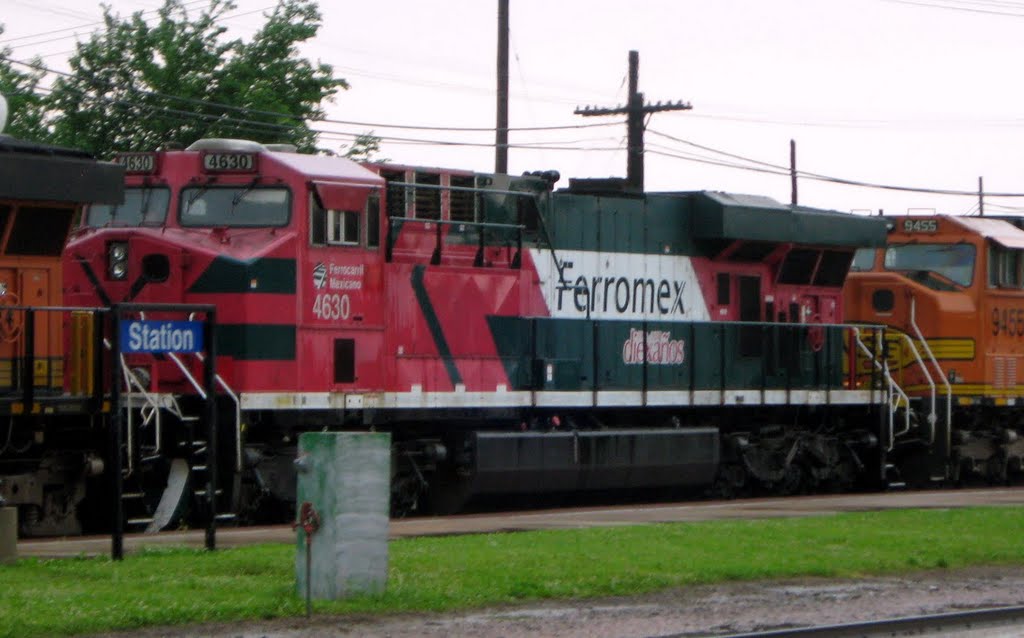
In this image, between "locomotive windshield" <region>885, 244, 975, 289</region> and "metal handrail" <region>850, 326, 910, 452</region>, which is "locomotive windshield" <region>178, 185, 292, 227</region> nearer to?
"metal handrail" <region>850, 326, 910, 452</region>

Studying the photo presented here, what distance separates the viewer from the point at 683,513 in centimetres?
2028

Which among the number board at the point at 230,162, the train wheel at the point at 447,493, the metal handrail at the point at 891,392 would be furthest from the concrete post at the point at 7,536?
the metal handrail at the point at 891,392

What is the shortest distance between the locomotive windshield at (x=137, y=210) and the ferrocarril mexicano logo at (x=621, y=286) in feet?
16.8

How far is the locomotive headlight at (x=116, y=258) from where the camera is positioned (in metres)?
19.0

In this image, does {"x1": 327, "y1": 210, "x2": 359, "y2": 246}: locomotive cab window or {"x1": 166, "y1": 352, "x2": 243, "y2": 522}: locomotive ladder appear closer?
{"x1": 166, "y1": 352, "x2": 243, "y2": 522}: locomotive ladder

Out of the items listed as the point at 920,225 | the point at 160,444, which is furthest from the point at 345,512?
the point at 920,225

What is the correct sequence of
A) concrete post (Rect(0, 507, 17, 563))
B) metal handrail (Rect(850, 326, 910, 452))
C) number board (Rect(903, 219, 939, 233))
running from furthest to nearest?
number board (Rect(903, 219, 939, 233)) → metal handrail (Rect(850, 326, 910, 452)) → concrete post (Rect(0, 507, 17, 563))

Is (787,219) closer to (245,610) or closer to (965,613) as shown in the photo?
(965,613)

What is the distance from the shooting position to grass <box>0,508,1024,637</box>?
11.6 meters

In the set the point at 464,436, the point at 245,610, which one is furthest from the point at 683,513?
the point at 245,610

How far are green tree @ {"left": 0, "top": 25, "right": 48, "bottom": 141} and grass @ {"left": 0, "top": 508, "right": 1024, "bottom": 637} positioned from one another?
24.4 metres

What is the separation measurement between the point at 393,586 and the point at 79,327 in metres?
5.85

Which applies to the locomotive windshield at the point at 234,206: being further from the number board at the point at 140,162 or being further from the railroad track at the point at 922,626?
the railroad track at the point at 922,626

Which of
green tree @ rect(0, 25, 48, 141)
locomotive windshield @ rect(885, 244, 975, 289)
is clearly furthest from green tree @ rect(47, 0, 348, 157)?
locomotive windshield @ rect(885, 244, 975, 289)
